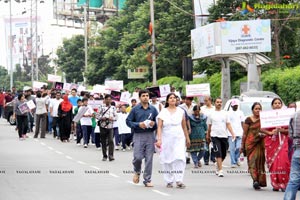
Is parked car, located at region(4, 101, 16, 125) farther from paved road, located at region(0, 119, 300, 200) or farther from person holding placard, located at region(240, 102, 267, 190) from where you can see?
person holding placard, located at region(240, 102, 267, 190)

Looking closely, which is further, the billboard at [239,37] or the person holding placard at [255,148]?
the billboard at [239,37]

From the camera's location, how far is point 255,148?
17.6 metres

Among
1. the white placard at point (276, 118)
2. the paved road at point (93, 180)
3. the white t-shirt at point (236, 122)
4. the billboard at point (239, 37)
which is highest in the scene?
the billboard at point (239, 37)

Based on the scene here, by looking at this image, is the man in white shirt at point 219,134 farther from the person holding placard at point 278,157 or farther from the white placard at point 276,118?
the white placard at point 276,118

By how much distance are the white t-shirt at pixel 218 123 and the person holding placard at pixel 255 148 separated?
2740mm

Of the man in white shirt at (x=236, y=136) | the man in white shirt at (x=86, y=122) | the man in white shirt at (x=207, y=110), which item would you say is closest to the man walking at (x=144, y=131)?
the man in white shirt at (x=207, y=110)

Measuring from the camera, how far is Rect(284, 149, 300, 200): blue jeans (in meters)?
13.2

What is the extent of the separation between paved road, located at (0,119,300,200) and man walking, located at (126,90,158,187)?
46 cm

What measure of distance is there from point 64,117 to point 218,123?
614 inches

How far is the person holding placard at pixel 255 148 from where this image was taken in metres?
17.3

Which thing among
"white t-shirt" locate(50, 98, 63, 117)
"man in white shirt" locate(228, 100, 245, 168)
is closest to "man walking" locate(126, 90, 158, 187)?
"man in white shirt" locate(228, 100, 245, 168)

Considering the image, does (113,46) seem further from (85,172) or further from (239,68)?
(85,172)

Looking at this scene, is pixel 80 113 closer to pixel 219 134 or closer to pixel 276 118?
pixel 219 134

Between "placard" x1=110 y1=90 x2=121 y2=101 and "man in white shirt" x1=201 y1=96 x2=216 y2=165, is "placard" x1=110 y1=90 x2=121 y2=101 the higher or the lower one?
the higher one
